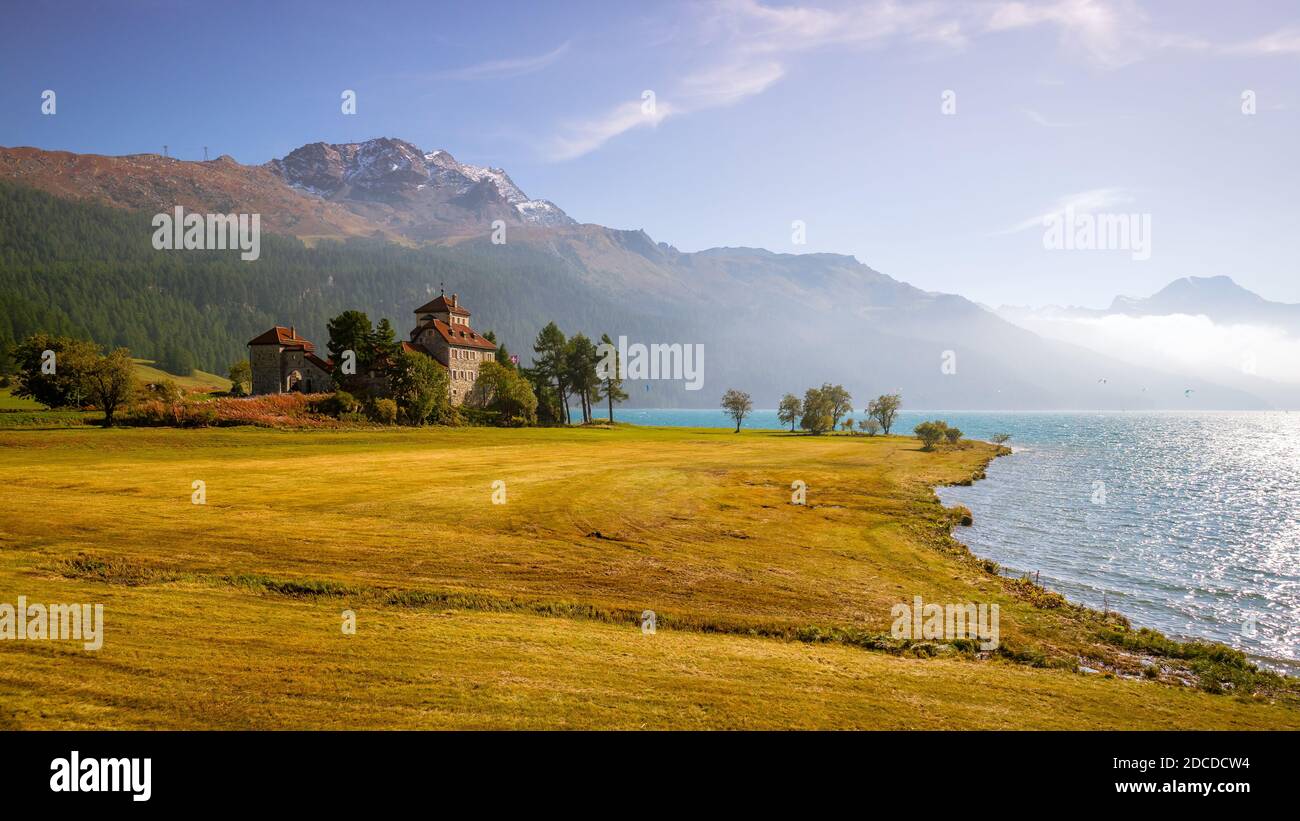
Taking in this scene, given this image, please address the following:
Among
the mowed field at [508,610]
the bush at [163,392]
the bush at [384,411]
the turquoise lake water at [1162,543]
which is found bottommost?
the turquoise lake water at [1162,543]

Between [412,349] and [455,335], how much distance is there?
10.4 metres

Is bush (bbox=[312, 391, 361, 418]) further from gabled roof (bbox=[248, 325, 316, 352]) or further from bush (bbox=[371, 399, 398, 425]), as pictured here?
gabled roof (bbox=[248, 325, 316, 352])

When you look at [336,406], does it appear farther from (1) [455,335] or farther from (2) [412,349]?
(1) [455,335]

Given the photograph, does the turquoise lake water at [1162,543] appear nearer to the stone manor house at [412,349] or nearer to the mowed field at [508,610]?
the mowed field at [508,610]

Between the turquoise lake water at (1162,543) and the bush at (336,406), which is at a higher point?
the bush at (336,406)

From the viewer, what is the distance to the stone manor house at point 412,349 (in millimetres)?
88500

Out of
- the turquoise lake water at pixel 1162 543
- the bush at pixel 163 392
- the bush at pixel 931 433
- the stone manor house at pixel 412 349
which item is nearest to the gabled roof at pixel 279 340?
the stone manor house at pixel 412 349

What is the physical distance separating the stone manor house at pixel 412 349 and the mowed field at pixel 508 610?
139 ft

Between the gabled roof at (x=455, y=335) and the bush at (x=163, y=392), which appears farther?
the gabled roof at (x=455, y=335)

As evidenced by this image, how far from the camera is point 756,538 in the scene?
32875mm

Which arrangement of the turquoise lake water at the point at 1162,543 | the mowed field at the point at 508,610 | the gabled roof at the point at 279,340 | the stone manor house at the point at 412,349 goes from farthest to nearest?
1. the stone manor house at the point at 412,349
2. the gabled roof at the point at 279,340
3. the turquoise lake water at the point at 1162,543
4. the mowed field at the point at 508,610

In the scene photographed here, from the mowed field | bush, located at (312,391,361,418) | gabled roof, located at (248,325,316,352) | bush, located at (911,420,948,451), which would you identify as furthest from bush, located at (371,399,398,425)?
bush, located at (911,420,948,451)

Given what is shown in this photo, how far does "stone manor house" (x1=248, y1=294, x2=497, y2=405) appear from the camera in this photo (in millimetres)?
88500
